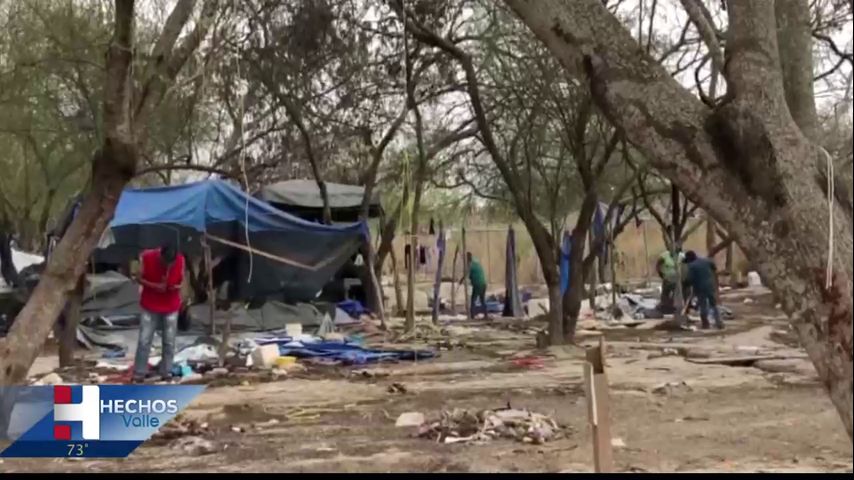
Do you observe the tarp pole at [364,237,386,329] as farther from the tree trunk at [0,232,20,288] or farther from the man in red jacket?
the man in red jacket

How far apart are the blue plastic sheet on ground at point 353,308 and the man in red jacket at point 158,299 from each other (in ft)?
29.9

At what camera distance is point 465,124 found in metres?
21.3

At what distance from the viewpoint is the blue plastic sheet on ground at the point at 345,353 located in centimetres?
1302

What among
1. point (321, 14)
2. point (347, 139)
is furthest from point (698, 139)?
point (347, 139)

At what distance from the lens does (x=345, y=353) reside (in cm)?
1325

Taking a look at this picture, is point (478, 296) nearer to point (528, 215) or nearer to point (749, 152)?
point (528, 215)

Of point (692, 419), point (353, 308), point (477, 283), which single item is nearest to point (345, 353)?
point (692, 419)

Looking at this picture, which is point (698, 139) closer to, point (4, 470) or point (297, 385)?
point (4, 470)

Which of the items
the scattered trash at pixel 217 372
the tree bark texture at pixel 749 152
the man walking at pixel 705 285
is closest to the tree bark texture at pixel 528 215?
the man walking at pixel 705 285

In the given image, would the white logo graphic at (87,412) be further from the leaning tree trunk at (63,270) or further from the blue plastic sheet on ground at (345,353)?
the blue plastic sheet on ground at (345,353)

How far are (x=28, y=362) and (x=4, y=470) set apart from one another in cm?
84
